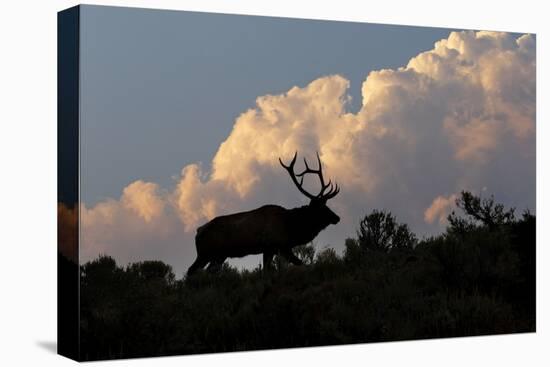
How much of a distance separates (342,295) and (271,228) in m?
1.00

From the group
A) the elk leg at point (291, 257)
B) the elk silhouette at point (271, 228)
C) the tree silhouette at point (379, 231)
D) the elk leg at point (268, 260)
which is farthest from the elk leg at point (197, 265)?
the tree silhouette at point (379, 231)

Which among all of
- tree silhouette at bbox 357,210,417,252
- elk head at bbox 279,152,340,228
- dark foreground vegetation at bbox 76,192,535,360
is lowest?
dark foreground vegetation at bbox 76,192,535,360

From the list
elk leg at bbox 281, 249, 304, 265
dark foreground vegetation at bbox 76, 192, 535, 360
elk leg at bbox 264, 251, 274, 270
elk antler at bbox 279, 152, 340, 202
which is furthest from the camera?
elk leg at bbox 281, 249, 304, 265

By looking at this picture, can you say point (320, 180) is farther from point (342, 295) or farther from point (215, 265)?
point (215, 265)

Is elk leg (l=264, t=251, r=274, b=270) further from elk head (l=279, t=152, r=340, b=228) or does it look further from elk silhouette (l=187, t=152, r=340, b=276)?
elk head (l=279, t=152, r=340, b=228)

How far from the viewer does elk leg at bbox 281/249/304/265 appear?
1420 cm

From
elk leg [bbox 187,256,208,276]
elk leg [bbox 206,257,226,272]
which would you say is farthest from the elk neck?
elk leg [bbox 187,256,208,276]

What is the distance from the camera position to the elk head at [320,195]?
1402cm

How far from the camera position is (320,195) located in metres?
14.2

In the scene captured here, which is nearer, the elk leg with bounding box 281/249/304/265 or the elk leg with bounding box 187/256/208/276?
the elk leg with bounding box 187/256/208/276

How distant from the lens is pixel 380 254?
1455cm

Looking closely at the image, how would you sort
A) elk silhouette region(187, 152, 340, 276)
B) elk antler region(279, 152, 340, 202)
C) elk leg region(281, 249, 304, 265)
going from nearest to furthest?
elk silhouette region(187, 152, 340, 276) → elk antler region(279, 152, 340, 202) → elk leg region(281, 249, 304, 265)

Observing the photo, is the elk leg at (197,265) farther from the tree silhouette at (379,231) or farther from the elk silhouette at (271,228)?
the tree silhouette at (379,231)

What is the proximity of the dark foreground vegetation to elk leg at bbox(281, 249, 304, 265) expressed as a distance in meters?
0.06
